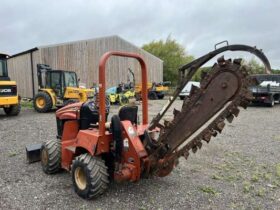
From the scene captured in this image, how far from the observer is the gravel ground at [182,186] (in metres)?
4.23

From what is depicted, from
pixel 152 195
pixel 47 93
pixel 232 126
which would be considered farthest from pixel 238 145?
pixel 47 93

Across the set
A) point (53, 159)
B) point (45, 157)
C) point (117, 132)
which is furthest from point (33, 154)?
point (117, 132)

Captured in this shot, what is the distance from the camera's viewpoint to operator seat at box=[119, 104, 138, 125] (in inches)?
181

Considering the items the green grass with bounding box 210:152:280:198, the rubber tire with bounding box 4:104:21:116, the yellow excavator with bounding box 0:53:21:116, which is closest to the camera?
the green grass with bounding box 210:152:280:198

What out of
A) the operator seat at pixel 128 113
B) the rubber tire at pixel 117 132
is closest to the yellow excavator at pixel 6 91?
the operator seat at pixel 128 113

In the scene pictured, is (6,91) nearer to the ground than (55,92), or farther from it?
farther from it

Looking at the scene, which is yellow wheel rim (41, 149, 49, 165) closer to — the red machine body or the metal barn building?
the red machine body

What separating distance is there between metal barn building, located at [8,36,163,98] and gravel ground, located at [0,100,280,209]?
15.2 m

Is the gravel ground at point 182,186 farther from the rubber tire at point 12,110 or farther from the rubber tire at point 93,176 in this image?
the rubber tire at point 12,110

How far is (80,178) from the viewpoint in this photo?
449 cm

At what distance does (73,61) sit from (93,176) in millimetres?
19897

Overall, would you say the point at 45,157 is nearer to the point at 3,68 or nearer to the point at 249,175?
the point at 249,175

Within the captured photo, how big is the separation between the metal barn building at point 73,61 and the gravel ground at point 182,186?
15.2m

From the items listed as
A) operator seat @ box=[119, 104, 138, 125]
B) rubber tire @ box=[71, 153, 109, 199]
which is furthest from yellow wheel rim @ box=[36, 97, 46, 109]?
rubber tire @ box=[71, 153, 109, 199]
